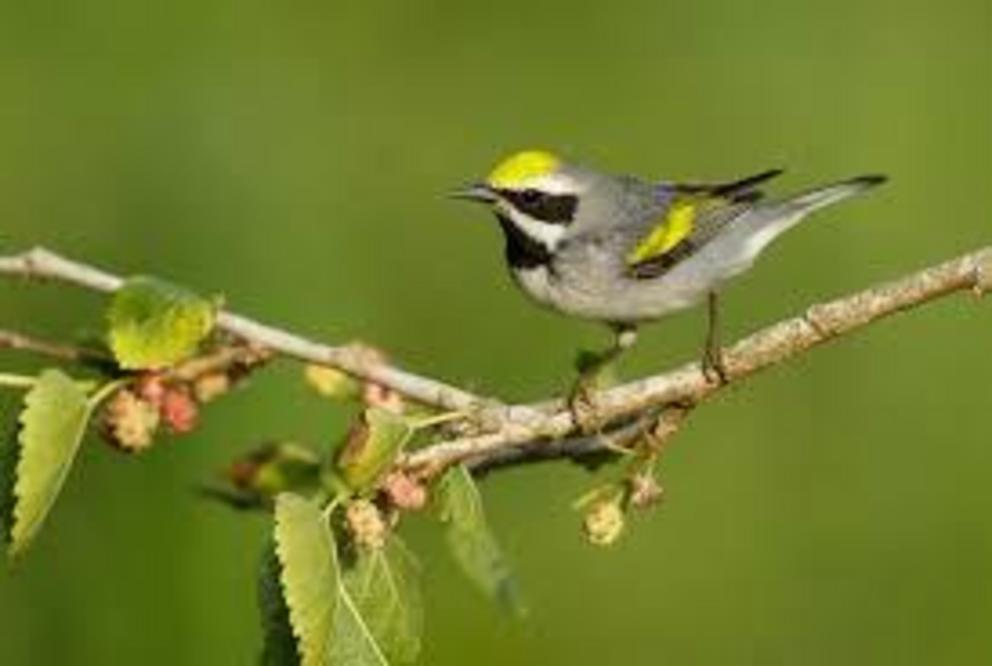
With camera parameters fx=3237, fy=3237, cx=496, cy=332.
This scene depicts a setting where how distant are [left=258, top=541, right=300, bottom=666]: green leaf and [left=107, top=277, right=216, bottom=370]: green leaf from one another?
187 mm

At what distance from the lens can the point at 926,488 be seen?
5.69 meters

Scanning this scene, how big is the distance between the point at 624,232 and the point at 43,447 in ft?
5.49

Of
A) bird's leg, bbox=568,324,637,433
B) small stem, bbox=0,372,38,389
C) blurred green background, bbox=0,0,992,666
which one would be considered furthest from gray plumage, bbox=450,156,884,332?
small stem, bbox=0,372,38,389

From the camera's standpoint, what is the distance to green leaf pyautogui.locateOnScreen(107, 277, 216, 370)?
279 cm

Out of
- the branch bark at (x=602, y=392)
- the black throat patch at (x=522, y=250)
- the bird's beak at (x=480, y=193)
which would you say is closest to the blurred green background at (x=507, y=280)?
the black throat patch at (x=522, y=250)

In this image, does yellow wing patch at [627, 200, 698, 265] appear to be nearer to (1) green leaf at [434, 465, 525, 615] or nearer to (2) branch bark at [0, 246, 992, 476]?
(2) branch bark at [0, 246, 992, 476]

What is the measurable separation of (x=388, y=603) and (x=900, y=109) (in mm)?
4316

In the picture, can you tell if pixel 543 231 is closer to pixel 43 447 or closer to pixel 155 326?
pixel 155 326

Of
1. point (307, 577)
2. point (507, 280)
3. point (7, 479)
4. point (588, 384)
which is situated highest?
point (507, 280)

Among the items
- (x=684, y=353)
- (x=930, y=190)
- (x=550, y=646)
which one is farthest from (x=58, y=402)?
(x=930, y=190)

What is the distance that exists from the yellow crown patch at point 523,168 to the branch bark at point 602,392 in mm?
924

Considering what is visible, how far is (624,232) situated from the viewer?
4281 mm

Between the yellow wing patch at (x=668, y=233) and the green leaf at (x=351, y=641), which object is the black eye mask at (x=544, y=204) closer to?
the yellow wing patch at (x=668, y=233)

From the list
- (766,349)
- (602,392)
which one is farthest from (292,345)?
(766,349)
